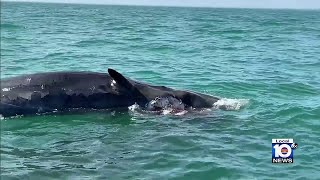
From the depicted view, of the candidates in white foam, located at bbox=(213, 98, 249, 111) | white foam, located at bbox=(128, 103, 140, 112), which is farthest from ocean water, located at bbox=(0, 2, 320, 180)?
white foam, located at bbox=(128, 103, 140, 112)

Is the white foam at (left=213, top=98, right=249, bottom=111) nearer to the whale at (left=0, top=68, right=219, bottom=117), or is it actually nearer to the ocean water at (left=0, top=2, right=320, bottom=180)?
the ocean water at (left=0, top=2, right=320, bottom=180)

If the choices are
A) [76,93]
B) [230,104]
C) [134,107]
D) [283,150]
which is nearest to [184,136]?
[283,150]

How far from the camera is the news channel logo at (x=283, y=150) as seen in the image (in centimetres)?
975

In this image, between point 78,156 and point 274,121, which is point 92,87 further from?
point 274,121

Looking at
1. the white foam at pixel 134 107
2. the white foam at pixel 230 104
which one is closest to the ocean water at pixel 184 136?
the white foam at pixel 230 104

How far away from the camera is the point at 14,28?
4638 cm

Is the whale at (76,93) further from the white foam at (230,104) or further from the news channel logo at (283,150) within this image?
the news channel logo at (283,150)

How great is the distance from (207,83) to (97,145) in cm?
940

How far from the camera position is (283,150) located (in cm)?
1052

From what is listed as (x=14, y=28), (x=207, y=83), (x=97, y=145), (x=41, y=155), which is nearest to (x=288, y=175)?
(x=97, y=145)

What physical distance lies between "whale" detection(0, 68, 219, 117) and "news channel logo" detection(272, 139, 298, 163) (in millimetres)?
3183

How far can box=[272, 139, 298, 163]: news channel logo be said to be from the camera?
384 inches

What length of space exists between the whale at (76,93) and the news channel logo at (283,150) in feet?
10.4

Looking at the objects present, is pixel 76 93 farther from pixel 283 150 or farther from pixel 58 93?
pixel 283 150
